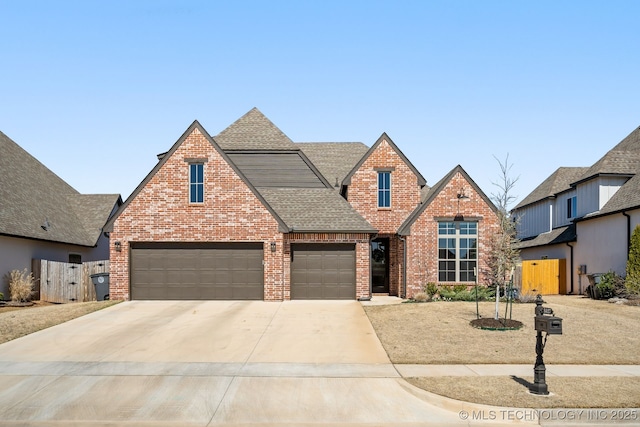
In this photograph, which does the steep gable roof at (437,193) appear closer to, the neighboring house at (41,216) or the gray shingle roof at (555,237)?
the gray shingle roof at (555,237)

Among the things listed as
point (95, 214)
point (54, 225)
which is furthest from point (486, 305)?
point (95, 214)

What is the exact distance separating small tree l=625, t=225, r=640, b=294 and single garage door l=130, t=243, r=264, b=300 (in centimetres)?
1519

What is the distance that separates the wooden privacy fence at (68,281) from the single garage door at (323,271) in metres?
8.57

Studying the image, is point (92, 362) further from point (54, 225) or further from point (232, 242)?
point (54, 225)

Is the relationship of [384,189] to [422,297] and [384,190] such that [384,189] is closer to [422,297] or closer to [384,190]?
[384,190]

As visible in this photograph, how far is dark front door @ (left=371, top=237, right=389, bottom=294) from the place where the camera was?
2695 cm

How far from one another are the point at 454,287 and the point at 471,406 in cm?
1558

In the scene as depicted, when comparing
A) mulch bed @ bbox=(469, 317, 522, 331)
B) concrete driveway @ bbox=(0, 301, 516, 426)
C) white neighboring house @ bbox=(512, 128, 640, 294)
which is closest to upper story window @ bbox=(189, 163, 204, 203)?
concrete driveway @ bbox=(0, 301, 516, 426)

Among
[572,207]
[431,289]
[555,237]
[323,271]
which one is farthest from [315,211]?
[572,207]

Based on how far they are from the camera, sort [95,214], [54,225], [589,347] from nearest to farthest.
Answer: [589,347], [54,225], [95,214]

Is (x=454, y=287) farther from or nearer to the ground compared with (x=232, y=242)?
nearer to the ground

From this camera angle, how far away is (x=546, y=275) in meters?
29.8

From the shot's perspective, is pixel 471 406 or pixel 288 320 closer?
pixel 471 406

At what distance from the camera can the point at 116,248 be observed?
2191cm
